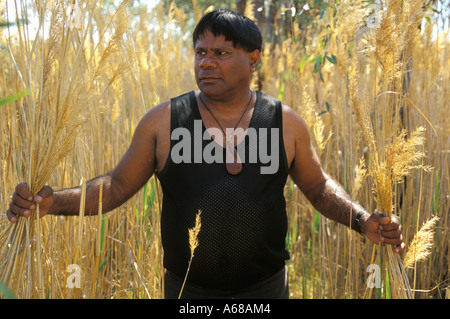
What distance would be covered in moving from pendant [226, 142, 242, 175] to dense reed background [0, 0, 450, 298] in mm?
378

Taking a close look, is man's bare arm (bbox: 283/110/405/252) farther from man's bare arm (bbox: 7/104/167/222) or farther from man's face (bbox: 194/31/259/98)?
man's bare arm (bbox: 7/104/167/222)

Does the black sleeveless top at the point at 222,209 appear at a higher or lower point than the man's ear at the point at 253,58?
lower

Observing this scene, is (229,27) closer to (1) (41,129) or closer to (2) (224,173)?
(2) (224,173)

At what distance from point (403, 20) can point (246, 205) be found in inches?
27.0

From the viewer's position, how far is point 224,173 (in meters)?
1.45

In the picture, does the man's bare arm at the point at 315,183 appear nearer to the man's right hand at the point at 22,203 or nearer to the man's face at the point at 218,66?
the man's face at the point at 218,66

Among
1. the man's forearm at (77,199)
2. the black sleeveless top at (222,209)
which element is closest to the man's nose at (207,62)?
the black sleeveless top at (222,209)

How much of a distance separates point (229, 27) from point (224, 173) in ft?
1.57

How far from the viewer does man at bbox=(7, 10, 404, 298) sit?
1441mm

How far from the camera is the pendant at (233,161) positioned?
1.45 m

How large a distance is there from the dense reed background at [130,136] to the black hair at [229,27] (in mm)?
231

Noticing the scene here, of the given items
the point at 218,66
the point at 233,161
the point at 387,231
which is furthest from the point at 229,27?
the point at 387,231

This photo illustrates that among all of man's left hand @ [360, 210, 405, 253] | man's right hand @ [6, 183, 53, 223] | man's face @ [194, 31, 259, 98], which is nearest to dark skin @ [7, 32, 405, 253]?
man's face @ [194, 31, 259, 98]
